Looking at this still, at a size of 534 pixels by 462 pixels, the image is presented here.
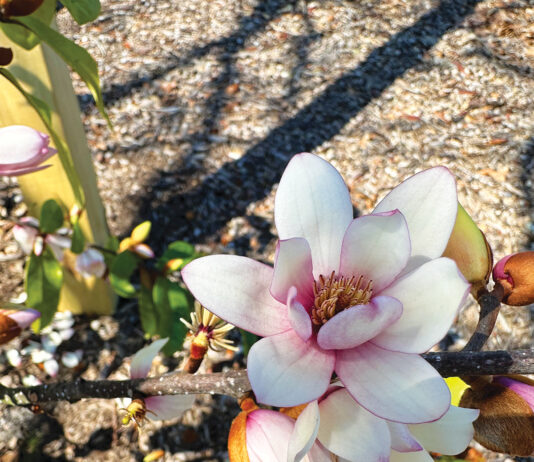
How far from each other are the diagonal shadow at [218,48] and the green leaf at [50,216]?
132cm

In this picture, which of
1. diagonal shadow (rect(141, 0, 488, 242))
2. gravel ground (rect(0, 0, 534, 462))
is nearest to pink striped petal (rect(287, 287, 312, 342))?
gravel ground (rect(0, 0, 534, 462))

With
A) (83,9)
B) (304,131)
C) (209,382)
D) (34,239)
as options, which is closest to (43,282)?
(34,239)

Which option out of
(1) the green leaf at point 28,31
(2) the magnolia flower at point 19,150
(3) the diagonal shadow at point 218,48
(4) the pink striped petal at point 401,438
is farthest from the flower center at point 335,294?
(3) the diagonal shadow at point 218,48

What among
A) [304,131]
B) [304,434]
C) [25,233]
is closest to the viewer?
[304,434]

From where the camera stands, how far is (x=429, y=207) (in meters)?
0.46

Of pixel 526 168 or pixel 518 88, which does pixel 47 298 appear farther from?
pixel 518 88

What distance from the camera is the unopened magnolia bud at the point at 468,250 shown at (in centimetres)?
53

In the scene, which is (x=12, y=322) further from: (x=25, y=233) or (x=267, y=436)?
(x=25, y=233)

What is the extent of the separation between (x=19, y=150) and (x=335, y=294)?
14.0 inches

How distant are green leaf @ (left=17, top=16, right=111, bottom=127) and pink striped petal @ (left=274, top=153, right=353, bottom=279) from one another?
0.31m

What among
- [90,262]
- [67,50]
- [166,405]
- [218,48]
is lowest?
[218,48]

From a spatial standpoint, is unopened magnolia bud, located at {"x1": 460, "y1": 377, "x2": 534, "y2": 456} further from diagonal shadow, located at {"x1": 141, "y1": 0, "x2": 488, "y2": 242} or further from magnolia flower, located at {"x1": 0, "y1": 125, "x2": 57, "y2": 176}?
diagonal shadow, located at {"x1": 141, "y1": 0, "x2": 488, "y2": 242}

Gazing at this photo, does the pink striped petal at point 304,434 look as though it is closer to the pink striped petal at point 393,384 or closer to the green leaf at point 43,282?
the pink striped petal at point 393,384

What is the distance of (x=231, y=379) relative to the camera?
490mm
